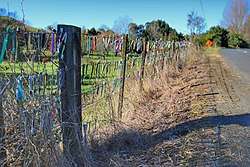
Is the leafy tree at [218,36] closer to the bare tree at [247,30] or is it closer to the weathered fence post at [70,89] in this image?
the bare tree at [247,30]

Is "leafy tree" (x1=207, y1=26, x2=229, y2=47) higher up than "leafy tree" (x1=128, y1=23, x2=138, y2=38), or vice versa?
"leafy tree" (x1=207, y1=26, x2=229, y2=47)

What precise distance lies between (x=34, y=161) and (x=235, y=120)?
15.7ft

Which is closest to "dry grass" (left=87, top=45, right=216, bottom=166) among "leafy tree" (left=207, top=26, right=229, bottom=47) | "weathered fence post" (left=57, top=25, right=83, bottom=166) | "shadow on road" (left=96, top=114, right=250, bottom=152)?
"shadow on road" (left=96, top=114, right=250, bottom=152)

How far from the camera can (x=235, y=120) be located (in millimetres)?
7707

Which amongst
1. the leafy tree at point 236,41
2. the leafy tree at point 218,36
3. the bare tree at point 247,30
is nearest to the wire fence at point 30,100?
the leafy tree at point 218,36

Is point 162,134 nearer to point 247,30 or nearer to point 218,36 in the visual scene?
point 218,36

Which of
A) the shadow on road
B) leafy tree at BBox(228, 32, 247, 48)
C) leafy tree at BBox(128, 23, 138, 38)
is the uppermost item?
leafy tree at BBox(228, 32, 247, 48)

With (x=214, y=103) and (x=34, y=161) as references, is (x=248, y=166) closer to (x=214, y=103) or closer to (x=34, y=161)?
(x=34, y=161)

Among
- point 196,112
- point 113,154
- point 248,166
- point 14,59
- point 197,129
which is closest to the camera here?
point 14,59

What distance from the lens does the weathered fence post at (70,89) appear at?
4336 millimetres

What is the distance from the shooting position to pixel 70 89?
4441 millimetres

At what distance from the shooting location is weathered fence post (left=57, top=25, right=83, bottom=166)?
4.34 meters

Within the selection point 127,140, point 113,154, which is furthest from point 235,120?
point 113,154

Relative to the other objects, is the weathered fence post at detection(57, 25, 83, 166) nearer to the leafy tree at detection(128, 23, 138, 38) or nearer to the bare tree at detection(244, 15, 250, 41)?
the leafy tree at detection(128, 23, 138, 38)
